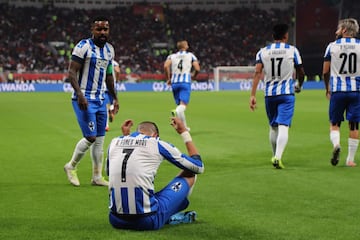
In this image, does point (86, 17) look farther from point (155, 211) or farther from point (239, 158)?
point (155, 211)

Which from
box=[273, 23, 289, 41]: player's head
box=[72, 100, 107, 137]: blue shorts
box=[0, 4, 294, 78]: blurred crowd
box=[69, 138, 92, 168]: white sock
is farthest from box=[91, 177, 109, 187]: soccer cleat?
box=[0, 4, 294, 78]: blurred crowd

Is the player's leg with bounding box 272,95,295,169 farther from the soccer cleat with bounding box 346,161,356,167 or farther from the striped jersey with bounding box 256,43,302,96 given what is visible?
the soccer cleat with bounding box 346,161,356,167

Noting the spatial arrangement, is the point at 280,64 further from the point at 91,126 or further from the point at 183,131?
the point at 183,131

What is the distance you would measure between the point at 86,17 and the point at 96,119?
177 feet

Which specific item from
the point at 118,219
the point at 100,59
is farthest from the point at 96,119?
the point at 118,219

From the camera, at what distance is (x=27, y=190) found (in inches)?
323

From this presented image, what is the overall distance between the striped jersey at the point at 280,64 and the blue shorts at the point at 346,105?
0.71m

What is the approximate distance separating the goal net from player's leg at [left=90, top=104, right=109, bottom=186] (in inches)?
1561

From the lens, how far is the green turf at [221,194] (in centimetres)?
590

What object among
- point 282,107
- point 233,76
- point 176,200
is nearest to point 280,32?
point 282,107

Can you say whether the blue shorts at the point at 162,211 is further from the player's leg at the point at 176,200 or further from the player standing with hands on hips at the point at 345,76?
the player standing with hands on hips at the point at 345,76

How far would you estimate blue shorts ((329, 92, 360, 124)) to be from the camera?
10062mm

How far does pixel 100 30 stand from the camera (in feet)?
27.2

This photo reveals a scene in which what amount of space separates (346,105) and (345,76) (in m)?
0.47
